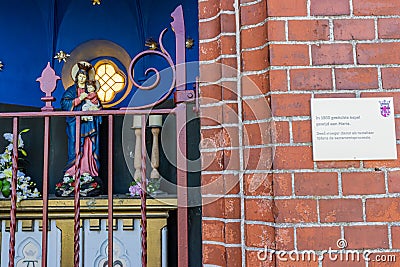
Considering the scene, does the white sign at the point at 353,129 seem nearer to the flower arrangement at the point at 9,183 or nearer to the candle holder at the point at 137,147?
the candle holder at the point at 137,147

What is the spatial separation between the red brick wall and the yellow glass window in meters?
3.23

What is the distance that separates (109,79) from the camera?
4758 millimetres

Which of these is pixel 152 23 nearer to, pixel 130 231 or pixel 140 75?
pixel 140 75

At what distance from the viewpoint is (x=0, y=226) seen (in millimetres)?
3348

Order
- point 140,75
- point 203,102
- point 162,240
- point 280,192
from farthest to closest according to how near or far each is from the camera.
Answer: point 140,75 < point 162,240 < point 203,102 < point 280,192

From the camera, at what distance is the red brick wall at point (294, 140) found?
4.61ft

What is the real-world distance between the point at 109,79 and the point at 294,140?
11.7ft

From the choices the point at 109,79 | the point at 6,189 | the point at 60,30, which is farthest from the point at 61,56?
the point at 6,189

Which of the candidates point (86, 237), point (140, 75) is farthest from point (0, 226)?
point (140, 75)

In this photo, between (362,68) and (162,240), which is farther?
(162,240)

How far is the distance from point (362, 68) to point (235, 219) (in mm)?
615

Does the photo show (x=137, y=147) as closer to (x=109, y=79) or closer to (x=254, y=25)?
(x=109, y=79)

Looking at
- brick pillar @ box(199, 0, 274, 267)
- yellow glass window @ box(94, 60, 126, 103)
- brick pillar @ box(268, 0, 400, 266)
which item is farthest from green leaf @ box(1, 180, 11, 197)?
brick pillar @ box(268, 0, 400, 266)

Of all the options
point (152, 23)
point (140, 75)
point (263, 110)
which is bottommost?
point (263, 110)
